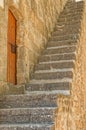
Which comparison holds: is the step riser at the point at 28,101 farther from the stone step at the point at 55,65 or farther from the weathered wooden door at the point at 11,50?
the stone step at the point at 55,65

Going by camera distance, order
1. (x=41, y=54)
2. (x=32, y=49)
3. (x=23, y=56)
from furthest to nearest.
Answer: (x=41, y=54) → (x=32, y=49) → (x=23, y=56)

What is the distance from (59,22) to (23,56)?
276cm

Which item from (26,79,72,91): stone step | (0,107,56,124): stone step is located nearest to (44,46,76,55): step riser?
(26,79,72,91): stone step

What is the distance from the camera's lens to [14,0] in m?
5.20

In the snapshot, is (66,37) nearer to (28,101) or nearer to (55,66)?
(55,66)

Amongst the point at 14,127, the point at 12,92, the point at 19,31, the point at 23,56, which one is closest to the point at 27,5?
the point at 19,31

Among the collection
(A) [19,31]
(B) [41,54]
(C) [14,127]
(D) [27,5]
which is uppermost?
(D) [27,5]

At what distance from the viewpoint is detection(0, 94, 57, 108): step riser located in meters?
4.27

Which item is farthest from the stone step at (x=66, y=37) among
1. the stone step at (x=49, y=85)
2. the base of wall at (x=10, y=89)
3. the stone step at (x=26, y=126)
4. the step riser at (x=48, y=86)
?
the stone step at (x=26, y=126)

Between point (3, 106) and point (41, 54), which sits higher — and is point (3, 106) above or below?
below

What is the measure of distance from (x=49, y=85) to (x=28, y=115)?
1411 millimetres

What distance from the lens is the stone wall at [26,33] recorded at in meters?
4.71

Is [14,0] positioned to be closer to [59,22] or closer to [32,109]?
[32,109]

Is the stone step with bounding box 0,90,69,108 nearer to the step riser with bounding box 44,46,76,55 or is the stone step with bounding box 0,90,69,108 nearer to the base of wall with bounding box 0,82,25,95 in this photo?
the base of wall with bounding box 0,82,25,95
